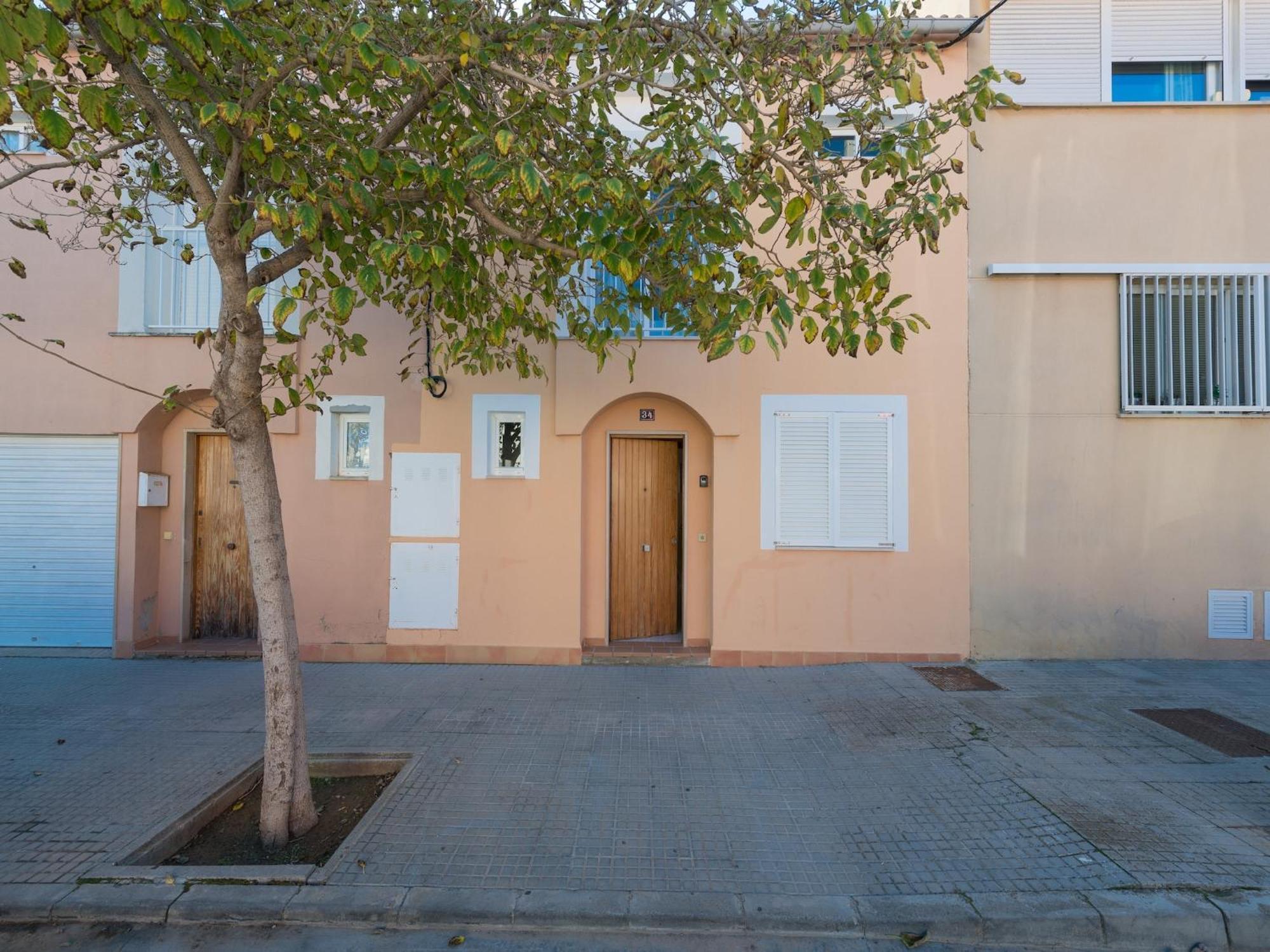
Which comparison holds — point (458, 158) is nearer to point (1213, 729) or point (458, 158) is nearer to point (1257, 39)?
point (1213, 729)

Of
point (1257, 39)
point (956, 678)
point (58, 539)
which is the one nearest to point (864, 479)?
point (956, 678)

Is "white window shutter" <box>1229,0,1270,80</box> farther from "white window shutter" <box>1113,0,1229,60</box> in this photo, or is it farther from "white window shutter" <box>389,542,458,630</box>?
"white window shutter" <box>389,542,458,630</box>

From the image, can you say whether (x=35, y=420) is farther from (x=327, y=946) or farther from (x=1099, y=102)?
(x=1099, y=102)

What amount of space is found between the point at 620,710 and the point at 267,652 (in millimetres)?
2972

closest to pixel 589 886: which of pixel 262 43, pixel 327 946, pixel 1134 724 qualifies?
pixel 327 946

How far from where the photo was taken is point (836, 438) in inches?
295

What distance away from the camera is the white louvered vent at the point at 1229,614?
7336mm

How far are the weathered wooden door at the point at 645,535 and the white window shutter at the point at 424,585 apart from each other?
71.2 inches

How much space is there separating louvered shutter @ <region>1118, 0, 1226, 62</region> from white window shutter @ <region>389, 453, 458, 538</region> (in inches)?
344

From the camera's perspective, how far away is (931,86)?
7.52m

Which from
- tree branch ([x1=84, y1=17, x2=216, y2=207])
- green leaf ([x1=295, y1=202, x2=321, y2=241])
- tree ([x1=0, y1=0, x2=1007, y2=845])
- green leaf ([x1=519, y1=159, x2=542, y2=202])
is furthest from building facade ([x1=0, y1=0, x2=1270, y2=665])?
green leaf ([x1=295, y1=202, x2=321, y2=241])

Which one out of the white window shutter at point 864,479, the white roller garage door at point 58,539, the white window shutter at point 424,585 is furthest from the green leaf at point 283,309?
the white roller garage door at point 58,539

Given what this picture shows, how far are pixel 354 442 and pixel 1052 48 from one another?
8912mm

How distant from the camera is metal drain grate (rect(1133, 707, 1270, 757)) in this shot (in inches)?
201
